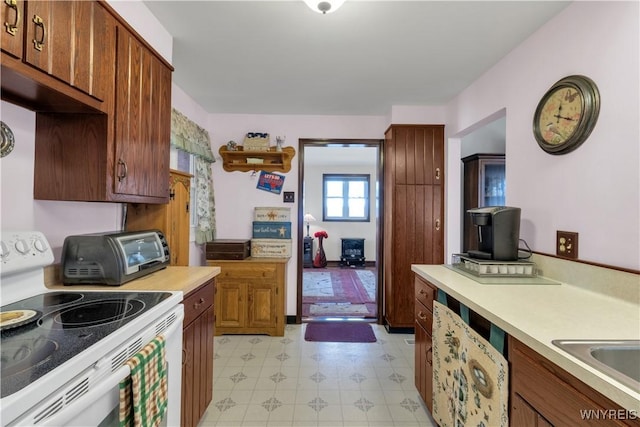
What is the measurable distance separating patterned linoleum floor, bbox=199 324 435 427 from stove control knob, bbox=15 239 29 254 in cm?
132

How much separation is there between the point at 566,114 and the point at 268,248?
8.90 ft

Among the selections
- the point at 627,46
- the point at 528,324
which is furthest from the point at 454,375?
the point at 627,46

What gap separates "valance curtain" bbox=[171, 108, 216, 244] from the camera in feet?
8.75

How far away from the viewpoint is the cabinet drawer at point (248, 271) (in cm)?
295

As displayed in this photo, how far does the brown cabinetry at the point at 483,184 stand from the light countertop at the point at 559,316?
228 cm

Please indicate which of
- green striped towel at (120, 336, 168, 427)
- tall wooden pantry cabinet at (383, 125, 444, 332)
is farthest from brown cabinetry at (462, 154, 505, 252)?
green striped towel at (120, 336, 168, 427)

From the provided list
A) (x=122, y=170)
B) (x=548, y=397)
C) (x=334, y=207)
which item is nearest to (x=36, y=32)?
(x=122, y=170)

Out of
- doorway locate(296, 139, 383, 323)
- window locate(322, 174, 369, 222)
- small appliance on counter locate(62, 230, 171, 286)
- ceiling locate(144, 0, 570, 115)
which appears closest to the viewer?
small appliance on counter locate(62, 230, 171, 286)

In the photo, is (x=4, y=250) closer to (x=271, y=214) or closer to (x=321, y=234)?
(x=271, y=214)

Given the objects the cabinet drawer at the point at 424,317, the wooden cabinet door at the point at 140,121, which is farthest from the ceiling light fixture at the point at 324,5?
the cabinet drawer at the point at 424,317

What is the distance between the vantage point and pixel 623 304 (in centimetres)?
120

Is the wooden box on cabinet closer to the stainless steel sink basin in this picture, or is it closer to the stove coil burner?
the stove coil burner

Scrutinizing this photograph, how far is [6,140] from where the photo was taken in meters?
1.18

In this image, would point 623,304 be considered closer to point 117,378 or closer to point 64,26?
point 117,378
